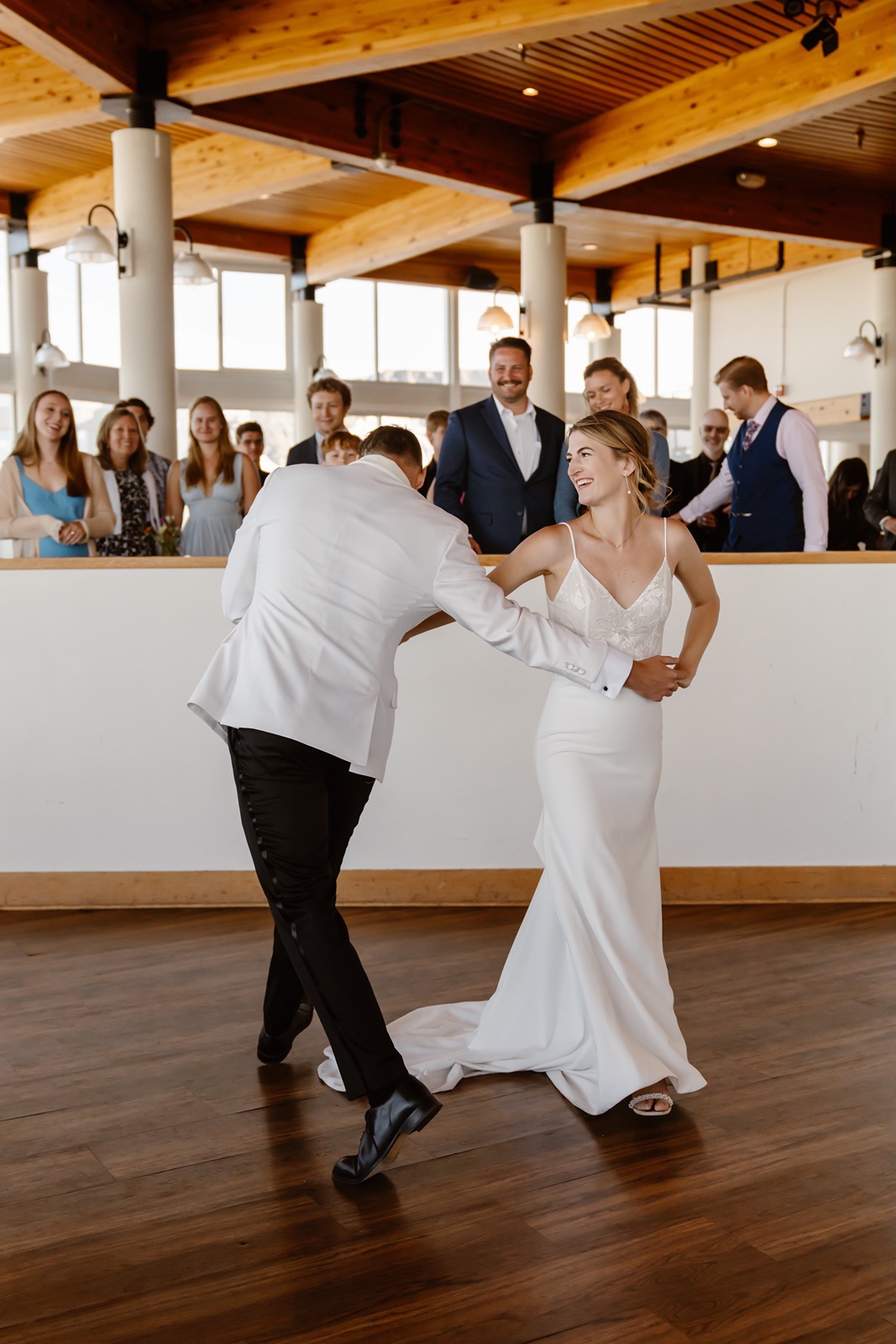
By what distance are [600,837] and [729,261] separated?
14274 mm

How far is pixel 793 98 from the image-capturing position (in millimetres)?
8641

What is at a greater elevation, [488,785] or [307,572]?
[307,572]

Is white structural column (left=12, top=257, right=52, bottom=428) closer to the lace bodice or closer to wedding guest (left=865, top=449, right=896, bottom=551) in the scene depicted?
wedding guest (left=865, top=449, right=896, bottom=551)

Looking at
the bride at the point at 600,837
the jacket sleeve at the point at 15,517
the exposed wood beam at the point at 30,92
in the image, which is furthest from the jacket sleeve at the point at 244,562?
the exposed wood beam at the point at 30,92

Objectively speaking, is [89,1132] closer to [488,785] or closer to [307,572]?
[307,572]

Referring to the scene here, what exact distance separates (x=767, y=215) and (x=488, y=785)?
395 inches

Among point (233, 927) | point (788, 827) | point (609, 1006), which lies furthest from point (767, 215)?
point (609, 1006)

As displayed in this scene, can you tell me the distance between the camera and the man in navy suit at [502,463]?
4.82 m

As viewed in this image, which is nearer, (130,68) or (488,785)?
(488,785)

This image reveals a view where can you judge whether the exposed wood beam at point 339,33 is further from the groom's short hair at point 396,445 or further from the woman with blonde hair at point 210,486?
the groom's short hair at point 396,445

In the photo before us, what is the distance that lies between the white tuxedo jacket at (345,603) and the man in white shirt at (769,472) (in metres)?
2.83

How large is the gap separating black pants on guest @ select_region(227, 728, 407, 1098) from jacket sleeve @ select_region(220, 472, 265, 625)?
317mm

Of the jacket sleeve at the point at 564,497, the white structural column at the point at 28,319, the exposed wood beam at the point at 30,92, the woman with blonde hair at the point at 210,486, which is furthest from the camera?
the white structural column at the point at 28,319

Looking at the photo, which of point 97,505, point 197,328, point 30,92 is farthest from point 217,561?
point 197,328
